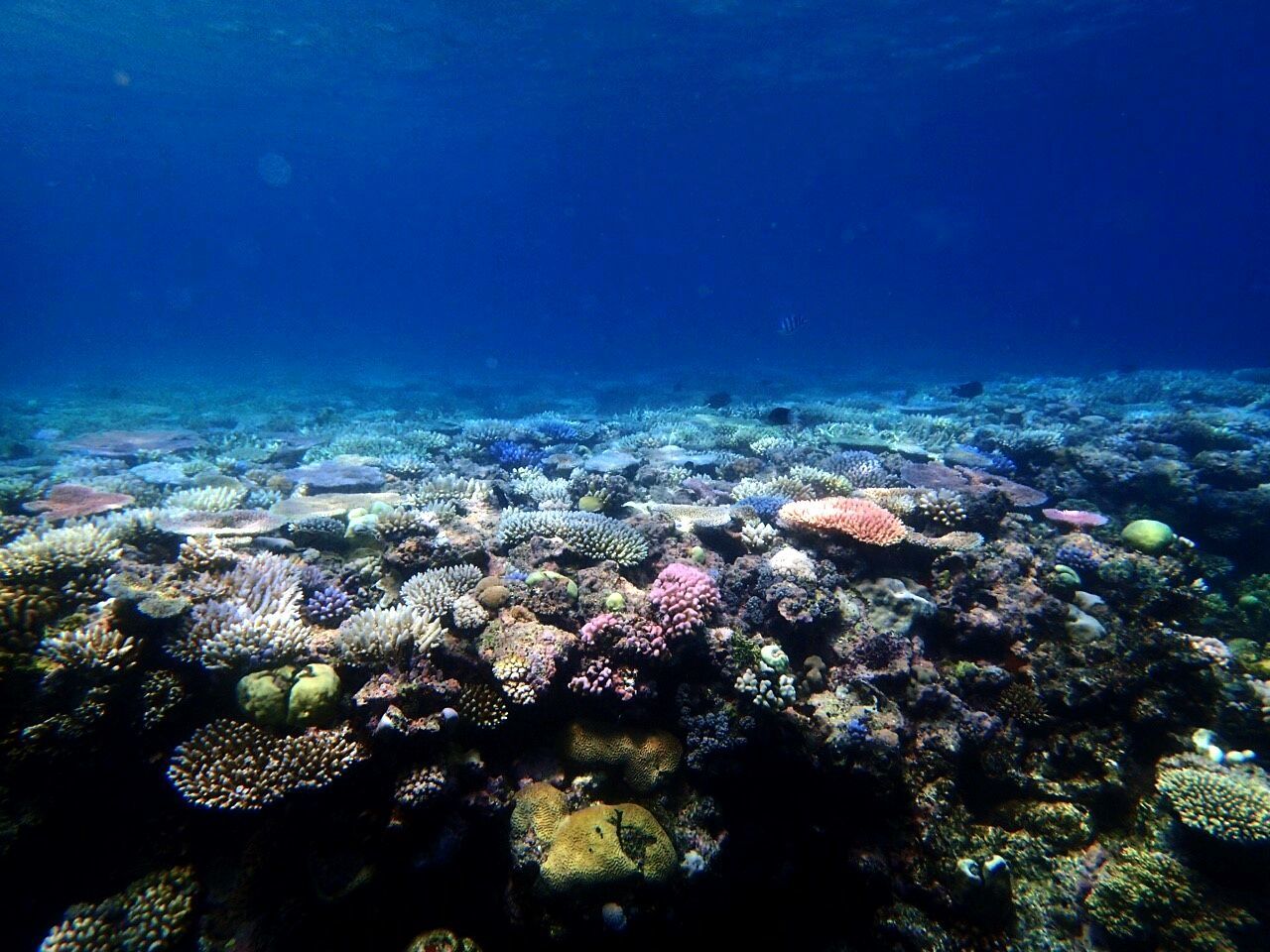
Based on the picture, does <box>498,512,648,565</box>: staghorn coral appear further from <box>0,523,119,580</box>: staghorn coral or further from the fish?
the fish

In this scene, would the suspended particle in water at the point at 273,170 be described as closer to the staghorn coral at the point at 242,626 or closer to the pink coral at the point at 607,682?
the staghorn coral at the point at 242,626

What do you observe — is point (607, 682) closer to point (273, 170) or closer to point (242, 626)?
point (242, 626)

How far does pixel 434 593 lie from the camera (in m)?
4.85

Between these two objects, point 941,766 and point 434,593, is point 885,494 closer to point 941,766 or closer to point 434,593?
point 941,766

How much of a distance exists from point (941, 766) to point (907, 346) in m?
74.5

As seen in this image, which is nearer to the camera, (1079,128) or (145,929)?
(145,929)

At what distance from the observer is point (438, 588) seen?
4.90 metres

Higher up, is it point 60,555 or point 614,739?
point 60,555

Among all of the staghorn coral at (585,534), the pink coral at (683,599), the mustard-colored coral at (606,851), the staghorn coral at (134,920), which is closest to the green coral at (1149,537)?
the pink coral at (683,599)

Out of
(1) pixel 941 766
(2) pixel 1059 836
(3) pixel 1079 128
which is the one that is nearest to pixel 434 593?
(1) pixel 941 766

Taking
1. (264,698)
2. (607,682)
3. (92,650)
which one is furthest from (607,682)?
(92,650)

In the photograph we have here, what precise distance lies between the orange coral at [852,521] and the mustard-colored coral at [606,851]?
3.47 metres

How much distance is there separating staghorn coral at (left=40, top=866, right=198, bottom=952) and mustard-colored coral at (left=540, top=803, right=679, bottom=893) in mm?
2358

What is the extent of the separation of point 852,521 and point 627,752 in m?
3.43
